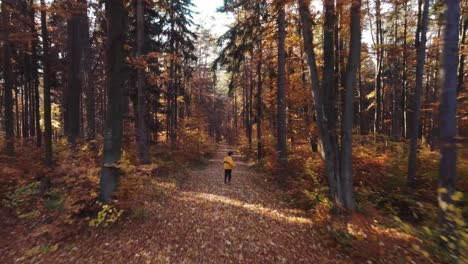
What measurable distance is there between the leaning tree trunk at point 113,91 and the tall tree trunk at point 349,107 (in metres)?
5.70

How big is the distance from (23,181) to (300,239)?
294 inches

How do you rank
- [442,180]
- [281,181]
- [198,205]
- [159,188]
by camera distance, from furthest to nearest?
1. [281,181]
2. [159,188]
3. [198,205]
4. [442,180]

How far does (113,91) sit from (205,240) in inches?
169

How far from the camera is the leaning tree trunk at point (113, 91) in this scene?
7.37 m

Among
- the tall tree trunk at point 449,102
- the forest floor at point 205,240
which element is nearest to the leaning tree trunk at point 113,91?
the forest floor at point 205,240

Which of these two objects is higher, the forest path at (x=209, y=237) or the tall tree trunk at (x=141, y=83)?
the tall tree trunk at (x=141, y=83)

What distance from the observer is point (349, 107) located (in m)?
7.34

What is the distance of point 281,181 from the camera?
12641 mm

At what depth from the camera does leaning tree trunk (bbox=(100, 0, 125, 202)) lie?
7367 millimetres

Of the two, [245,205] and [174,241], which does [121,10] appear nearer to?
[174,241]

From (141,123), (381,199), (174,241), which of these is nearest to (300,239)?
(174,241)

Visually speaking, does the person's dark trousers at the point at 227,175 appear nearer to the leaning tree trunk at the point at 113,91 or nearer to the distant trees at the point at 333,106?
the distant trees at the point at 333,106

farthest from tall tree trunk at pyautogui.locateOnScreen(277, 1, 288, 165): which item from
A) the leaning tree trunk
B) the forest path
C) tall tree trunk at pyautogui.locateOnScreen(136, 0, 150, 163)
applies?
the leaning tree trunk

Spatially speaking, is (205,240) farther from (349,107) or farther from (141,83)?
(141,83)
